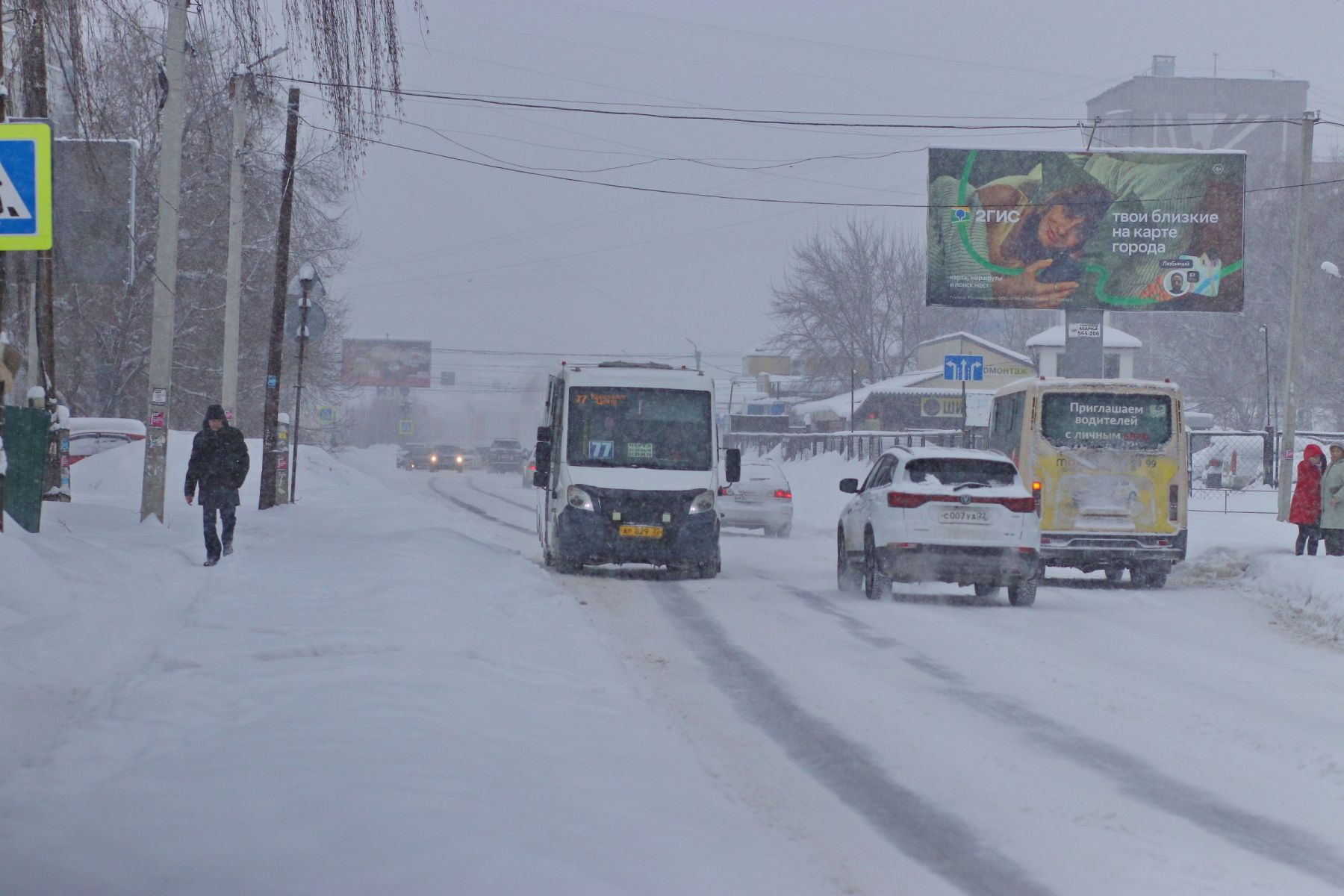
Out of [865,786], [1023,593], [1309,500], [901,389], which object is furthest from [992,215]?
[901,389]

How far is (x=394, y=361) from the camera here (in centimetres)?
10981

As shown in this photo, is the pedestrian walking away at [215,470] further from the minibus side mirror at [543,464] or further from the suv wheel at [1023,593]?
the suv wheel at [1023,593]

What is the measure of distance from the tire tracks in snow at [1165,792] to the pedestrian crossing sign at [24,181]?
6504 millimetres

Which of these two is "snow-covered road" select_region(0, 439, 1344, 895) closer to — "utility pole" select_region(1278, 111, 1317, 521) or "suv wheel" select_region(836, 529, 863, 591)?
"suv wheel" select_region(836, 529, 863, 591)

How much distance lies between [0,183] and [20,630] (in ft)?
11.4

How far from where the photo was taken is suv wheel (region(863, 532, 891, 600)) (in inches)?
670

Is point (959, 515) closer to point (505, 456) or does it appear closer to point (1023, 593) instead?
point (1023, 593)

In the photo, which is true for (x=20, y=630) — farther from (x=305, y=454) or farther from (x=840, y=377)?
(x=840, y=377)

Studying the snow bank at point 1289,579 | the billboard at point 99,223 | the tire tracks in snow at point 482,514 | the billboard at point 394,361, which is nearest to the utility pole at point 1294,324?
the snow bank at point 1289,579

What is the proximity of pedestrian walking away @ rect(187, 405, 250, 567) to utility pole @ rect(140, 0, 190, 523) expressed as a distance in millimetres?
3766

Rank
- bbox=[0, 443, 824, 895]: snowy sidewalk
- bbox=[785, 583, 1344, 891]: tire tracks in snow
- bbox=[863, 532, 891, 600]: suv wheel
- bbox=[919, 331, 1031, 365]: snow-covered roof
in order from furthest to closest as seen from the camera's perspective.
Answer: bbox=[919, 331, 1031, 365]: snow-covered roof, bbox=[863, 532, 891, 600]: suv wheel, bbox=[785, 583, 1344, 891]: tire tracks in snow, bbox=[0, 443, 824, 895]: snowy sidewalk

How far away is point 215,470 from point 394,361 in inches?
3715

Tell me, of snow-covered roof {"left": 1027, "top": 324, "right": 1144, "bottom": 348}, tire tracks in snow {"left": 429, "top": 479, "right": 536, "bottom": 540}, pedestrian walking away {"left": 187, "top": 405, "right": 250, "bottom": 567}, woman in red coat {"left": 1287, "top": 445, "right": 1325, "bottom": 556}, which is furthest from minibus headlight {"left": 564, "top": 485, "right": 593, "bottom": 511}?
snow-covered roof {"left": 1027, "top": 324, "right": 1144, "bottom": 348}

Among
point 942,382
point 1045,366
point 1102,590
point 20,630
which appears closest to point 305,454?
point 1045,366
